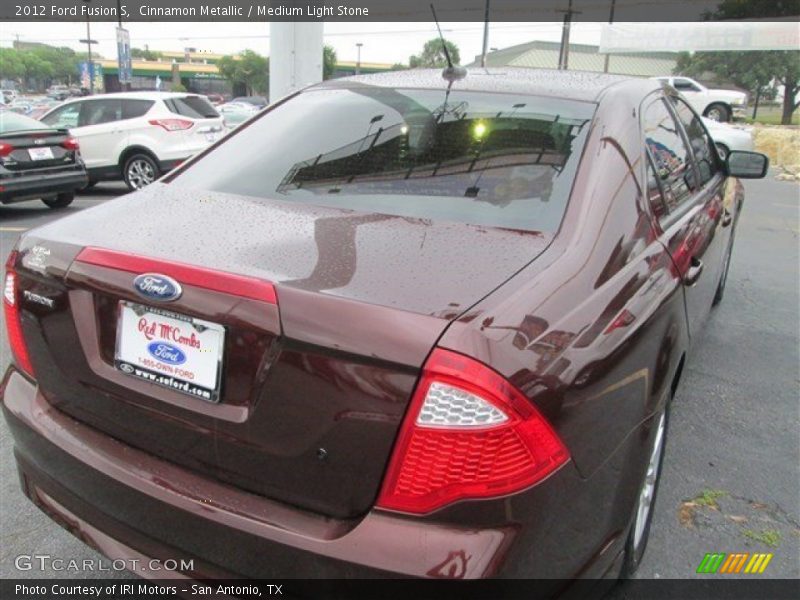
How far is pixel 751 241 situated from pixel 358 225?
767cm

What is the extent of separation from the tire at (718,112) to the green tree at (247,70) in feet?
163

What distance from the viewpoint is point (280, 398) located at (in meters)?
1.51

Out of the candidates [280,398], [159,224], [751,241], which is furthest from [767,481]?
[751,241]

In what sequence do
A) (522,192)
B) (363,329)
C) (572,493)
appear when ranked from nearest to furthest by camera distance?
(363,329), (572,493), (522,192)

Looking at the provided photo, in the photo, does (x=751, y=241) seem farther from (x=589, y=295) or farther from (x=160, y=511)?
(x=160, y=511)

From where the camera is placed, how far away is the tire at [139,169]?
10820 millimetres

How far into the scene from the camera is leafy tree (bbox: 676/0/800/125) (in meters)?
36.0

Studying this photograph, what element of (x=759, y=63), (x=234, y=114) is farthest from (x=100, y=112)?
(x=759, y=63)

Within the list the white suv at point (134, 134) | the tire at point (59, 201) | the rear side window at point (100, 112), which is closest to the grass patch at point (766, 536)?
the tire at point (59, 201)

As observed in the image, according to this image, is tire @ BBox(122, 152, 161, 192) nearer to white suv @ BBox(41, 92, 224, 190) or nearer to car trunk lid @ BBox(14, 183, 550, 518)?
white suv @ BBox(41, 92, 224, 190)

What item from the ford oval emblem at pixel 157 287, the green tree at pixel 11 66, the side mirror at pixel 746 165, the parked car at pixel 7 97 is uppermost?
the side mirror at pixel 746 165

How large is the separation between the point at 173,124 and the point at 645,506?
33.6ft

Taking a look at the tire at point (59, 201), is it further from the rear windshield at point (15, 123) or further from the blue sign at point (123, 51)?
the blue sign at point (123, 51)

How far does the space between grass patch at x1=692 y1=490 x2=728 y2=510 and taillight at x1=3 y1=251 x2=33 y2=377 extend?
2.57 metres
